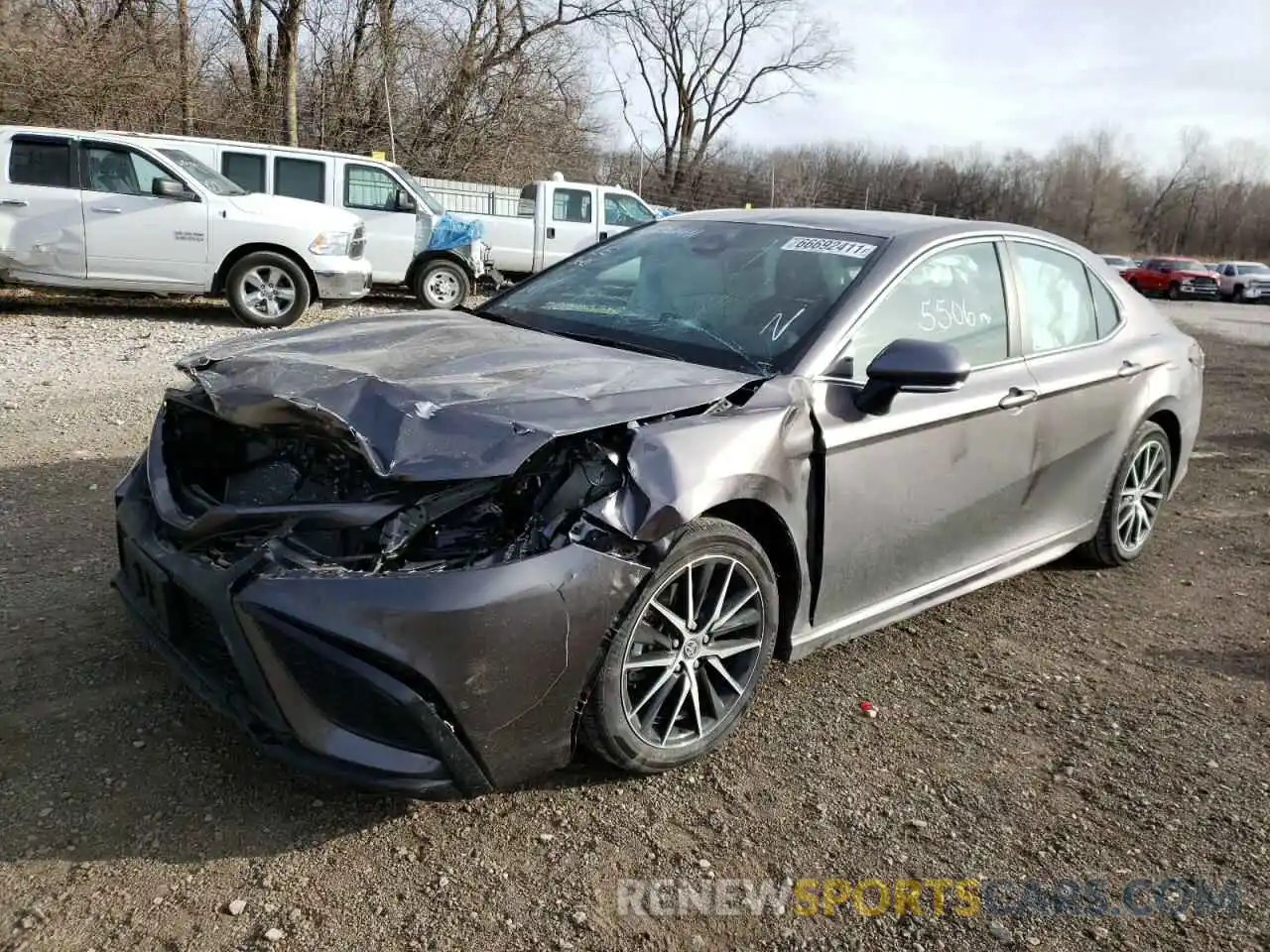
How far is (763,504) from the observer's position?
2865 millimetres

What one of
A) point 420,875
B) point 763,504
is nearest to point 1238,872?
point 763,504

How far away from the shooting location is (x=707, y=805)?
274cm

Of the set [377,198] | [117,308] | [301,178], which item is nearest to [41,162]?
[117,308]

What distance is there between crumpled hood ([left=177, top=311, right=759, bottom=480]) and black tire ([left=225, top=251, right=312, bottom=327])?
22.7 feet

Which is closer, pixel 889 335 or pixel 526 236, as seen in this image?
pixel 889 335

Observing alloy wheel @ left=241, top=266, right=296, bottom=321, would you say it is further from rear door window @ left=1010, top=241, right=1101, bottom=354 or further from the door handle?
the door handle

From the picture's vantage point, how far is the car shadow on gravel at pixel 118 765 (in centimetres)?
243

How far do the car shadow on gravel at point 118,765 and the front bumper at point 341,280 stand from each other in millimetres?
6772

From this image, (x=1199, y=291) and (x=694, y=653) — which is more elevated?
(x=1199, y=291)

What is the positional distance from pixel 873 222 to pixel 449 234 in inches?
372

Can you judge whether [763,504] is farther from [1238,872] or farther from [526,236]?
[526,236]

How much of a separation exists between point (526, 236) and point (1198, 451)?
383 inches

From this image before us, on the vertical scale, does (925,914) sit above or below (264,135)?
below

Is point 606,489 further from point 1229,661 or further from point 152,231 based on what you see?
point 152,231
